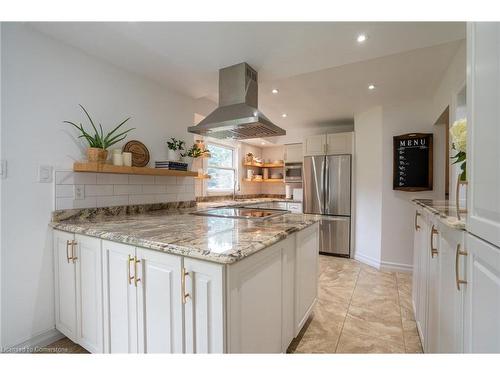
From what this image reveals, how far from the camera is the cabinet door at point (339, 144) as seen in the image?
3881mm

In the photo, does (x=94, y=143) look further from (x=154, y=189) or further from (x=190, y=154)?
(x=190, y=154)

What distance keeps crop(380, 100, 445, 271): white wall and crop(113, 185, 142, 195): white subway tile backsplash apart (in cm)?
320

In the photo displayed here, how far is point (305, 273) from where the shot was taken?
1.75 metres

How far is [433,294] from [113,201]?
8.14 ft

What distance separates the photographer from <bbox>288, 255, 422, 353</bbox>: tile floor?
170cm

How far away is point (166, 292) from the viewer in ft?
3.60

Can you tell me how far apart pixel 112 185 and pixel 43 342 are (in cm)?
124

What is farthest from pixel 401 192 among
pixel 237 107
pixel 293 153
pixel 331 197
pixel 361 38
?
pixel 237 107

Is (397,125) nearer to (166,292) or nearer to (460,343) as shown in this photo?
(460,343)

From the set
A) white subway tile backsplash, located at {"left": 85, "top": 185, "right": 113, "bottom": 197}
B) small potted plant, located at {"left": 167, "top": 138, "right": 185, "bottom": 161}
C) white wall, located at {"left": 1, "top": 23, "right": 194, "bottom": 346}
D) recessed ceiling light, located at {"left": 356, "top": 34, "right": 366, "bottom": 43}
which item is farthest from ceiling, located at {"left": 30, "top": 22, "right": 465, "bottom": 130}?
white subway tile backsplash, located at {"left": 85, "top": 185, "right": 113, "bottom": 197}

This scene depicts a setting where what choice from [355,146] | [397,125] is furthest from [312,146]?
[397,125]

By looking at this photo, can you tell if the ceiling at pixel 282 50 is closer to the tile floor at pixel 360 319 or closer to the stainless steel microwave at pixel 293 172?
the stainless steel microwave at pixel 293 172

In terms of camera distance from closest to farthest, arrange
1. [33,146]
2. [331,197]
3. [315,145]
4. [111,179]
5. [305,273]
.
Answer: [33,146], [305,273], [111,179], [331,197], [315,145]

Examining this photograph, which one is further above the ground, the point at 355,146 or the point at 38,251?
the point at 355,146
